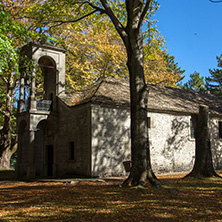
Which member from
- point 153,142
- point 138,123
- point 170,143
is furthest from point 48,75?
point 138,123

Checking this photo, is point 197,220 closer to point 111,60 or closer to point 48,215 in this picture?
point 48,215

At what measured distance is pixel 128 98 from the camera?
18797 millimetres

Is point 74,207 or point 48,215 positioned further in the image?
point 74,207

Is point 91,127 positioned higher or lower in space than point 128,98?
lower

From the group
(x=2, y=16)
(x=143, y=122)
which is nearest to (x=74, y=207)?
(x=143, y=122)

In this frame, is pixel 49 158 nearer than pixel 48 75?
Yes

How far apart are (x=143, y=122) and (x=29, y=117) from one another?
9.53 metres

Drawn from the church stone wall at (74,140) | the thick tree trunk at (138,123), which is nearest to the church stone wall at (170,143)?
the church stone wall at (74,140)

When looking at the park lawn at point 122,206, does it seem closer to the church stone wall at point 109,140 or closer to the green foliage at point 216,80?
the church stone wall at point 109,140

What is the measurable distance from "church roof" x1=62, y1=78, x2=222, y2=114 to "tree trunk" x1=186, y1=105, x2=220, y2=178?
5007 mm

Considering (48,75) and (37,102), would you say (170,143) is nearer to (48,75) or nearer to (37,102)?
(37,102)

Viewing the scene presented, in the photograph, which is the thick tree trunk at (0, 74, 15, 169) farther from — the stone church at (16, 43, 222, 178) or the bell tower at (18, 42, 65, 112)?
the bell tower at (18, 42, 65, 112)

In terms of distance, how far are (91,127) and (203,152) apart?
662 centimetres

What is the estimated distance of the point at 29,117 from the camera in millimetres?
17688
